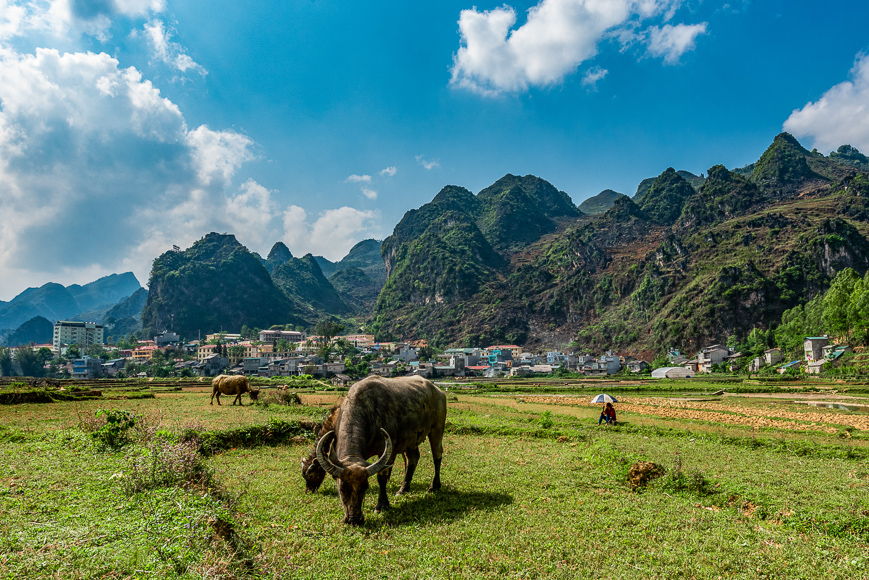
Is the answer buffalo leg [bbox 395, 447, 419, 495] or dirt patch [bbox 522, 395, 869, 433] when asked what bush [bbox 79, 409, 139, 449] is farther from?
dirt patch [bbox 522, 395, 869, 433]

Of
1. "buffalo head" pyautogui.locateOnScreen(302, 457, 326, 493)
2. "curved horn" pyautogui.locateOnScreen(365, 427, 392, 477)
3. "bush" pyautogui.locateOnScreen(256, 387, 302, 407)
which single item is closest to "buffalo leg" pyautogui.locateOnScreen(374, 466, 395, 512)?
"curved horn" pyautogui.locateOnScreen(365, 427, 392, 477)

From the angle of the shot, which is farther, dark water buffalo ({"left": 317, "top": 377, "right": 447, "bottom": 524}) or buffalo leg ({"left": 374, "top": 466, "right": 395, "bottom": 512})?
buffalo leg ({"left": 374, "top": 466, "right": 395, "bottom": 512})

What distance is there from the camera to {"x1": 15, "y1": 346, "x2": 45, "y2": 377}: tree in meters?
104

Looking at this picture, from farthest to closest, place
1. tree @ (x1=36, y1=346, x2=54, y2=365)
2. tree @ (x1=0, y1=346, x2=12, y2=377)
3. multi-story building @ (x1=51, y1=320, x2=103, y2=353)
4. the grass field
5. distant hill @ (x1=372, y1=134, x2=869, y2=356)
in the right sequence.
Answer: multi-story building @ (x1=51, y1=320, x2=103, y2=353) < tree @ (x1=36, y1=346, x2=54, y2=365) < tree @ (x1=0, y1=346, x2=12, y2=377) < distant hill @ (x1=372, y1=134, x2=869, y2=356) < the grass field

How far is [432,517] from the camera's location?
735cm

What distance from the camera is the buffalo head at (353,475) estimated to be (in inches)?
259

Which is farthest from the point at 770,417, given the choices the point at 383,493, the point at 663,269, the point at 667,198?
the point at 667,198

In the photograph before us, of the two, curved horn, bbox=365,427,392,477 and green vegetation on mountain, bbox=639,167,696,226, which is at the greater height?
green vegetation on mountain, bbox=639,167,696,226

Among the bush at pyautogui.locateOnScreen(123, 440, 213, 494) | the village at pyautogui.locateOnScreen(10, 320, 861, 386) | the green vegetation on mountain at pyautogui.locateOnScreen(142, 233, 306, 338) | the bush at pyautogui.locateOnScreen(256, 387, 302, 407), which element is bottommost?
the village at pyautogui.locateOnScreen(10, 320, 861, 386)

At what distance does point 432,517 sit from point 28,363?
138m

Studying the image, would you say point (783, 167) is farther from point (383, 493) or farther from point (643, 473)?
point (383, 493)

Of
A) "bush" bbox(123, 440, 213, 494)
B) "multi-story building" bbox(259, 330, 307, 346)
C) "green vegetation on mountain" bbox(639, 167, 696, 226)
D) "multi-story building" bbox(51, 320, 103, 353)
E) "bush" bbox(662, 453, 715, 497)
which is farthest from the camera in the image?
"green vegetation on mountain" bbox(639, 167, 696, 226)

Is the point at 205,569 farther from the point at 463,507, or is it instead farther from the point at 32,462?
the point at 32,462

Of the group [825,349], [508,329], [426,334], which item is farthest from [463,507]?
[426,334]
